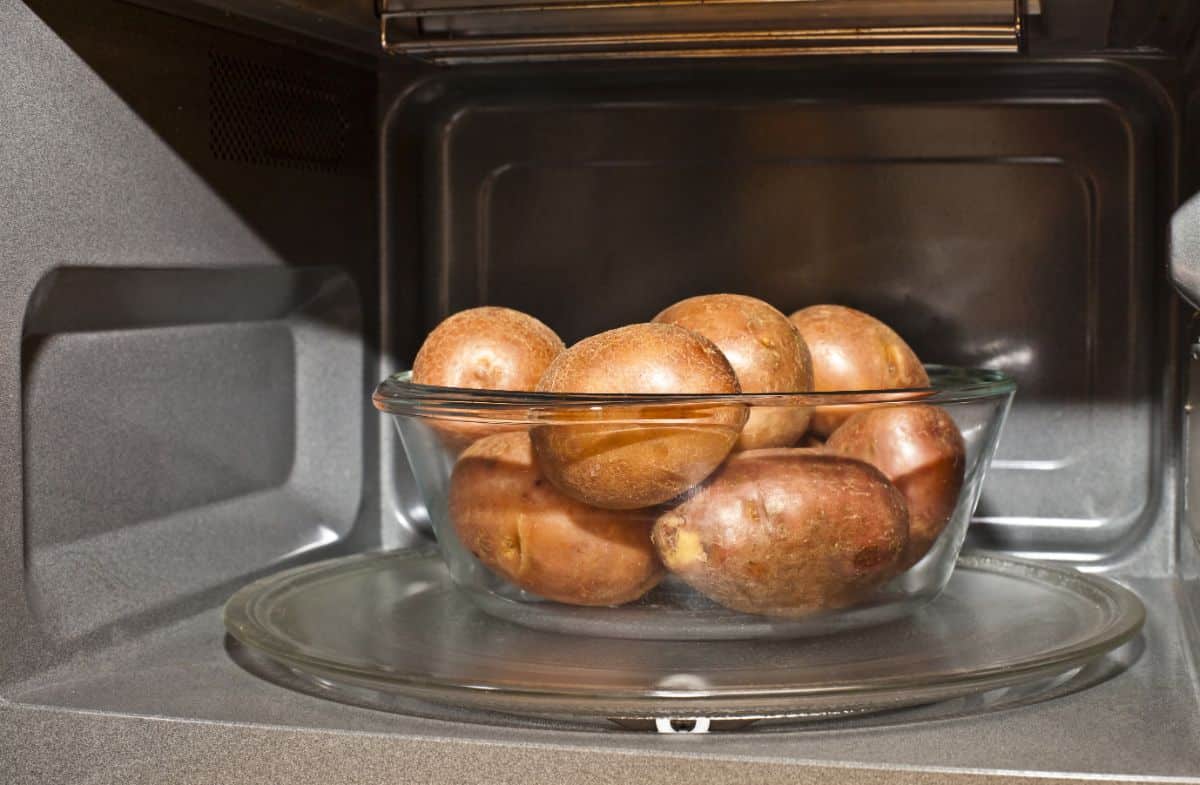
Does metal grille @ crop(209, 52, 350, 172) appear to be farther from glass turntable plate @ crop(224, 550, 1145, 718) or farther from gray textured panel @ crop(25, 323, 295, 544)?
glass turntable plate @ crop(224, 550, 1145, 718)

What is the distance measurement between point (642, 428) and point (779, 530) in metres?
0.08

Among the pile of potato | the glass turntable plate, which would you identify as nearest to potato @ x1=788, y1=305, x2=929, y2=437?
the pile of potato

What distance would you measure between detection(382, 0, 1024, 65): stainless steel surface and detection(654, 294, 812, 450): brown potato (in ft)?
0.52

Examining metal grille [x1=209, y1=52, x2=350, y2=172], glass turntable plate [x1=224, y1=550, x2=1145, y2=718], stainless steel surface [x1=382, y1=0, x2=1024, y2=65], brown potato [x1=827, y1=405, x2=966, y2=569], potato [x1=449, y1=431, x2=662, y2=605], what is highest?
stainless steel surface [x1=382, y1=0, x2=1024, y2=65]

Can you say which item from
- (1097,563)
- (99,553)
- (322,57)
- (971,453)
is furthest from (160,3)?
(1097,563)

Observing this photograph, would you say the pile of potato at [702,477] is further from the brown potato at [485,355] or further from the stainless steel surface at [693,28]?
the stainless steel surface at [693,28]

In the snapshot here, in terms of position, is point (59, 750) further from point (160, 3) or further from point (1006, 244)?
point (1006, 244)

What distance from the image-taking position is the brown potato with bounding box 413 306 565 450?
77cm

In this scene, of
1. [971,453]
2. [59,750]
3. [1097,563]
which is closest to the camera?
[59,750]

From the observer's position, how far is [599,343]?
69cm

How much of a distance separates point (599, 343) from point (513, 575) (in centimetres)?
13

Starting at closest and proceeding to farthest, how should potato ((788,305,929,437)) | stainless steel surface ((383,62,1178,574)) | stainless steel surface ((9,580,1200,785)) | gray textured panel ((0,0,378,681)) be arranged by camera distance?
stainless steel surface ((9,580,1200,785)) < gray textured panel ((0,0,378,681)) < potato ((788,305,929,437)) < stainless steel surface ((383,62,1178,574))

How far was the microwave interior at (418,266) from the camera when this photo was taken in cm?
69

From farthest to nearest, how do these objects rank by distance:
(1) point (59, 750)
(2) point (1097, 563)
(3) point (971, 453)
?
(2) point (1097, 563) → (3) point (971, 453) → (1) point (59, 750)
